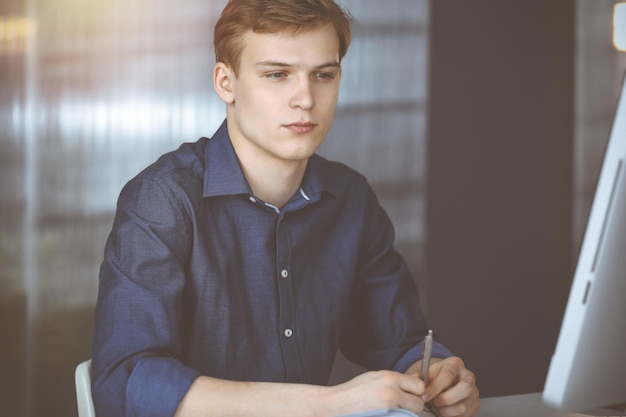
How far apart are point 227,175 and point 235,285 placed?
20cm

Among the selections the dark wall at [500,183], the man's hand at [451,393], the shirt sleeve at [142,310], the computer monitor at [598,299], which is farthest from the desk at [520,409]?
the dark wall at [500,183]

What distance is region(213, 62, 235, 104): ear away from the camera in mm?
1686

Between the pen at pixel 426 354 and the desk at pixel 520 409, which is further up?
the pen at pixel 426 354

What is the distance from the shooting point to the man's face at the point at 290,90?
1.55 meters

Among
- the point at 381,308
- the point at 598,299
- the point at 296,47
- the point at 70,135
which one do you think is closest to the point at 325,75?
the point at 296,47

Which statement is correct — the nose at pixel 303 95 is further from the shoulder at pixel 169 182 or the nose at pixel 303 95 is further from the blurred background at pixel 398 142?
the blurred background at pixel 398 142

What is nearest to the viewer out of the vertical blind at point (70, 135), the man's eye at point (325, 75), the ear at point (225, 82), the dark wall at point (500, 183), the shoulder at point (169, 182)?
the shoulder at point (169, 182)

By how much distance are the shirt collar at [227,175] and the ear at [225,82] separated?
2.3 inches

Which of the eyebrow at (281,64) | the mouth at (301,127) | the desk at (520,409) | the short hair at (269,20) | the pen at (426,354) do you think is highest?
the short hair at (269,20)

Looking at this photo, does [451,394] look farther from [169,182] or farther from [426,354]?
[169,182]

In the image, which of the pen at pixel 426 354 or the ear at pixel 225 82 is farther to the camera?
the ear at pixel 225 82

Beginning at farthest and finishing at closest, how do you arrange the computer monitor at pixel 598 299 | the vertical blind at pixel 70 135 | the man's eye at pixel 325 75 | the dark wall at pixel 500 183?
the dark wall at pixel 500 183
the vertical blind at pixel 70 135
the man's eye at pixel 325 75
the computer monitor at pixel 598 299

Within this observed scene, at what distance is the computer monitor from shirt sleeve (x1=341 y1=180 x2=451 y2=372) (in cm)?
68

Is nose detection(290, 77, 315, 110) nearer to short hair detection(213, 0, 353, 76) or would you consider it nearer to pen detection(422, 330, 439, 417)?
short hair detection(213, 0, 353, 76)
